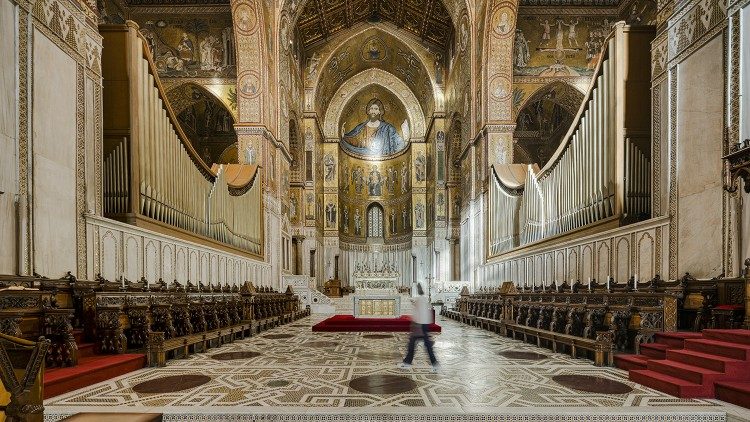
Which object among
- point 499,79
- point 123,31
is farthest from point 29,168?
point 499,79

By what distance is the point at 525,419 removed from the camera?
4465 mm

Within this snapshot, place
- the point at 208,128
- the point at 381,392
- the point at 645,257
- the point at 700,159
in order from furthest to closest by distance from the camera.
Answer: the point at 208,128 < the point at 645,257 < the point at 700,159 < the point at 381,392

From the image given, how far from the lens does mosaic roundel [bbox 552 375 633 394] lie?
5.40m

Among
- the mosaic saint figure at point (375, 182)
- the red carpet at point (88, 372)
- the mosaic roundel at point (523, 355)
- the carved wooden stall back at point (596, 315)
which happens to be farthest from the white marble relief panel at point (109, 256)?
the mosaic saint figure at point (375, 182)

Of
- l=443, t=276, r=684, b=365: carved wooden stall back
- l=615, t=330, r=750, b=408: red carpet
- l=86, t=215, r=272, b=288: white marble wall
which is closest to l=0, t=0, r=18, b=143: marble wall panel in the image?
l=86, t=215, r=272, b=288: white marble wall

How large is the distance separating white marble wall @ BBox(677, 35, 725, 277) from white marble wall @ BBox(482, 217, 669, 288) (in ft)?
2.08

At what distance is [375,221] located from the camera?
3722cm

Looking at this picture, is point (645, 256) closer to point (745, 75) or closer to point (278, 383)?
point (745, 75)

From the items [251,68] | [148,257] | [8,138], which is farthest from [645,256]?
[251,68]

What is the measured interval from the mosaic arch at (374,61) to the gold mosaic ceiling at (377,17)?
0.64 m

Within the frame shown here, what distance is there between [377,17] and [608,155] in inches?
860

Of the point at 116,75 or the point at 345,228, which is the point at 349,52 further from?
the point at 116,75

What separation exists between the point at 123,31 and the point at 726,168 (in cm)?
1149

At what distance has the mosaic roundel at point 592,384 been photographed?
5402 millimetres
